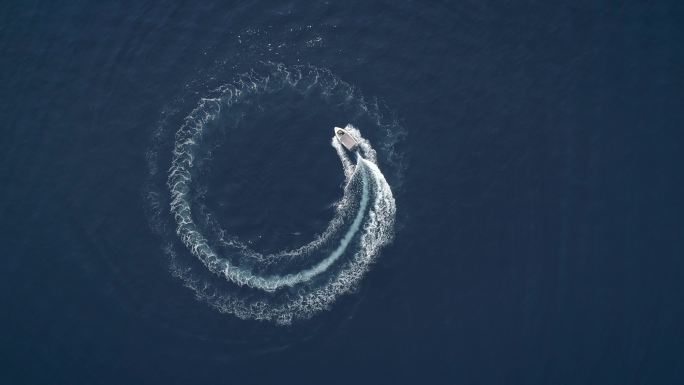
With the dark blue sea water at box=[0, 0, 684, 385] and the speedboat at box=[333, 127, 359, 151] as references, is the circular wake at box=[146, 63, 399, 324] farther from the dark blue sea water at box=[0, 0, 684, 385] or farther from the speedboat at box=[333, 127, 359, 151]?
the speedboat at box=[333, 127, 359, 151]

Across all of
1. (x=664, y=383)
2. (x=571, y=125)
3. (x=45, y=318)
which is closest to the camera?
(x=664, y=383)

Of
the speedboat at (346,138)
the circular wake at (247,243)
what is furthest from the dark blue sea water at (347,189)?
the speedboat at (346,138)

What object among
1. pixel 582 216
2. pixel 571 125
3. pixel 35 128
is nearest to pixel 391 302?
pixel 582 216

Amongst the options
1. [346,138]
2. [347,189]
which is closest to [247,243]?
[347,189]

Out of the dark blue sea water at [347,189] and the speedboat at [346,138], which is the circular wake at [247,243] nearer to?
the dark blue sea water at [347,189]

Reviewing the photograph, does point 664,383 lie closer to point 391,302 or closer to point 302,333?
point 391,302

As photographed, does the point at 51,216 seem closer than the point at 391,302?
No

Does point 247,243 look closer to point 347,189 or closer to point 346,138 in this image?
point 347,189
